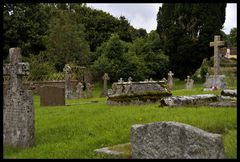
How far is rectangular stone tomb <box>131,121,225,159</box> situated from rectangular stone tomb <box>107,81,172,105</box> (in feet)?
31.3

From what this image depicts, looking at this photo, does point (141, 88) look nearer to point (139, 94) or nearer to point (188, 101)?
point (139, 94)

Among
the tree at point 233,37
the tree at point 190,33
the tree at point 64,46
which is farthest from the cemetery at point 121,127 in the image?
A: the tree at point 233,37

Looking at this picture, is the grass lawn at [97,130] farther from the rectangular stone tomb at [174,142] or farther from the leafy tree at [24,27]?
the leafy tree at [24,27]

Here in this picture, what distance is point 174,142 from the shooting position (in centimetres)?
681

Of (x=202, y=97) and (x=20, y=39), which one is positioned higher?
(x=20, y=39)

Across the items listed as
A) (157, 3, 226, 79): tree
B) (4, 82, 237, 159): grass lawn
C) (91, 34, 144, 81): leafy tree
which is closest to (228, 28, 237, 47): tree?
(157, 3, 226, 79): tree

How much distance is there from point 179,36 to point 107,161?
40.6m

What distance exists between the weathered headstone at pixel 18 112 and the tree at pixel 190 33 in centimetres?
3700

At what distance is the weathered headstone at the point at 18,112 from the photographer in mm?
9344

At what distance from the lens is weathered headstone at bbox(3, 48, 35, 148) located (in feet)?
30.7

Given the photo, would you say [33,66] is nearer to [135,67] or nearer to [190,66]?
[135,67]

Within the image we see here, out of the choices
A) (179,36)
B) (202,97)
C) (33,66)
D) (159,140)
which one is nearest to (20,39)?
(33,66)

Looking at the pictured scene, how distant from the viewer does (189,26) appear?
157 feet

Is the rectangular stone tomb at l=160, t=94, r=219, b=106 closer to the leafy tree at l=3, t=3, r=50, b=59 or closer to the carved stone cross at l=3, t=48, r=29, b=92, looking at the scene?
the carved stone cross at l=3, t=48, r=29, b=92
